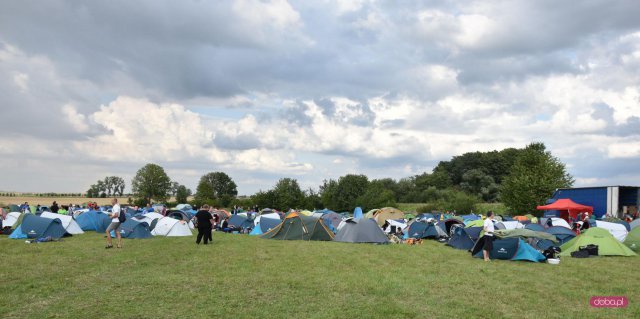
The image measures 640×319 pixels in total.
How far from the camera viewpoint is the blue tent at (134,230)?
72.0 ft

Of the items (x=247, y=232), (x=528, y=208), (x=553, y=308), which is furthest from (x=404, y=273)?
(x=528, y=208)

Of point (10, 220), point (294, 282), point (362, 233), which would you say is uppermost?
point (362, 233)

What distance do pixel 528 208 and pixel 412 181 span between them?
43.8 meters

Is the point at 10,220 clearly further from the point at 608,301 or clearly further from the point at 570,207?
the point at 570,207

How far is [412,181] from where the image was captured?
3610 inches

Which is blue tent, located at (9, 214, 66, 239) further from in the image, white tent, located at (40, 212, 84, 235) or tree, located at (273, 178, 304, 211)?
tree, located at (273, 178, 304, 211)

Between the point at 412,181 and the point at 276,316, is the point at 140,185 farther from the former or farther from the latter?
the point at 276,316

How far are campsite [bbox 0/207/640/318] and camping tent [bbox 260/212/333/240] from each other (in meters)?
2.91

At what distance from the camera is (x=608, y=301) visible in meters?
9.39

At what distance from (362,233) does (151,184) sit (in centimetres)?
7542

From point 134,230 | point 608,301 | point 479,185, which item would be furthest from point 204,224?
point 479,185

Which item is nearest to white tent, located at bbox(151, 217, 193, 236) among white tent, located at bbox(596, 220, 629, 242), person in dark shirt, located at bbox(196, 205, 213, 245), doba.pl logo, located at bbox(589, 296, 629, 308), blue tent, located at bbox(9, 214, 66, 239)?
blue tent, located at bbox(9, 214, 66, 239)

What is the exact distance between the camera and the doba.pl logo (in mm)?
9102

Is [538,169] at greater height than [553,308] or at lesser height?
greater
